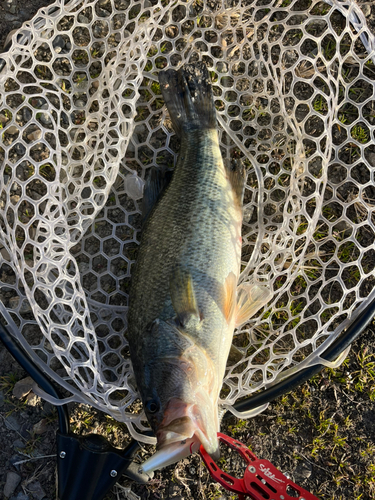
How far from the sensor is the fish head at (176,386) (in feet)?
7.34

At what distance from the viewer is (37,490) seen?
3.11m

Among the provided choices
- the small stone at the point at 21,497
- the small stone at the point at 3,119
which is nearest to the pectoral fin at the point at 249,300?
the small stone at the point at 21,497

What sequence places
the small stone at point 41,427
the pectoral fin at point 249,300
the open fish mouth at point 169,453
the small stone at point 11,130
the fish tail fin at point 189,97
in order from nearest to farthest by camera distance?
the open fish mouth at point 169,453 → the pectoral fin at point 249,300 → the fish tail fin at point 189,97 → the small stone at point 41,427 → the small stone at point 11,130

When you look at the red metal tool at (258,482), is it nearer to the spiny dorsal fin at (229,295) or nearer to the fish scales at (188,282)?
the fish scales at (188,282)

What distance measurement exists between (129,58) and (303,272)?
1.87m

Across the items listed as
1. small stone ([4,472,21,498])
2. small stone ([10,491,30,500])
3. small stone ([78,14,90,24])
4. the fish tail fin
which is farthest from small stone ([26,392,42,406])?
small stone ([78,14,90,24])

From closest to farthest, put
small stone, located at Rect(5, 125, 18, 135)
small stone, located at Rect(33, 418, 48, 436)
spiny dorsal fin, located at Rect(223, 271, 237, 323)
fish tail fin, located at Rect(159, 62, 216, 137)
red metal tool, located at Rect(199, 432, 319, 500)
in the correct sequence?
red metal tool, located at Rect(199, 432, 319, 500) → spiny dorsal fin, located at Rect(223, 271, 237, 323) → fish tail fin, located at Rect(159, 62, 216, 137) → small stone, located at Rect(33, 418, 48, 436) → small stone, located at Rect(5, 125, 18, 135)

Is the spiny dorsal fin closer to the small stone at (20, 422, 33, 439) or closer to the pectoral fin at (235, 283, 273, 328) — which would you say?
the pectoral fin at (235, 283, 273, 328)

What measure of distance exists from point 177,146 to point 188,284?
121 centimetres

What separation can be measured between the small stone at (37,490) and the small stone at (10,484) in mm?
95

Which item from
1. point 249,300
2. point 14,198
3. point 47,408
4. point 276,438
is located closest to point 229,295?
point 249,300

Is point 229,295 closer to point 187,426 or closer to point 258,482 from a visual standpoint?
point 187,426

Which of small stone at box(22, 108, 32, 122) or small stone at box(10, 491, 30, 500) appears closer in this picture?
small stone at box(10, 491, 30, 500)

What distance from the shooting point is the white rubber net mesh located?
3.05 meters
